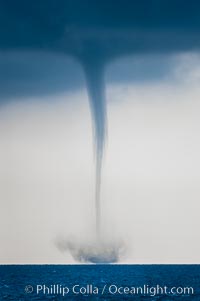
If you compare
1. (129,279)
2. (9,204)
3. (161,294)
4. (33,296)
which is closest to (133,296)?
(161,294)

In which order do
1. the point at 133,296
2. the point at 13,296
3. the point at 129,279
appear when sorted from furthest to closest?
the point at 129,279 → the point at 13,296 → the point at 133,296

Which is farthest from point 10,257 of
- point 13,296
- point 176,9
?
point 176,9

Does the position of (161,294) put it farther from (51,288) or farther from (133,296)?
(51,288)

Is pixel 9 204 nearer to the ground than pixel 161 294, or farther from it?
farther from it

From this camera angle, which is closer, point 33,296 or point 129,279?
point 33,296

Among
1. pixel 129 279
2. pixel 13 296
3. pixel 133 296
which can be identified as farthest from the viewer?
pixel 129 279

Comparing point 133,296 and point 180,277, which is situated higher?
point 180,277

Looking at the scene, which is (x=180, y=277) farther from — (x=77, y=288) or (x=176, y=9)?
(x=176, y=9)

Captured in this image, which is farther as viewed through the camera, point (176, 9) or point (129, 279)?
point (129, 279)

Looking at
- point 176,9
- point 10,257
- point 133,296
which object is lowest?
point 133,296
